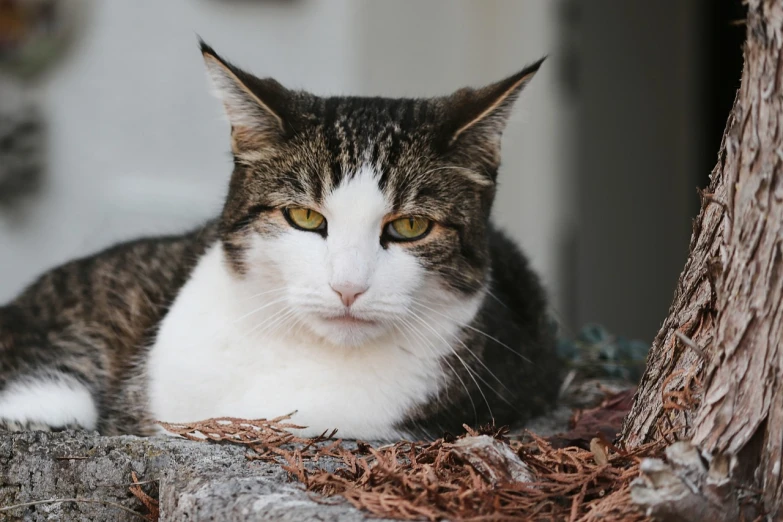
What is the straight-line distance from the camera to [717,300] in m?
1.34

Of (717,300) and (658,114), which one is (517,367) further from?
(658,114)

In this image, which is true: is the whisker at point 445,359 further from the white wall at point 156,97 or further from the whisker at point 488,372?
the white wall at point 156,97

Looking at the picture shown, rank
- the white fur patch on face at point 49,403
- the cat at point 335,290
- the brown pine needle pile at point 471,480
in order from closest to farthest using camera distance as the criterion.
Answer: the brown pine needle pile at point 471,480, the cat at point 335,290, the white fur patch on face at point 49,403

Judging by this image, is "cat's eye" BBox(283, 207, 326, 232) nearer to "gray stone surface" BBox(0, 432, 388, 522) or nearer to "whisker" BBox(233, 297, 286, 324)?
"whisker" BBox(233, 297, 286, 324)

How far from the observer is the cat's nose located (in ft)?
5.80

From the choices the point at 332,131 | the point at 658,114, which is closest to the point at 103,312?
the point at 332,131

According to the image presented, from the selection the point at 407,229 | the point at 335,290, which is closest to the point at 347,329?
the point at 335,290

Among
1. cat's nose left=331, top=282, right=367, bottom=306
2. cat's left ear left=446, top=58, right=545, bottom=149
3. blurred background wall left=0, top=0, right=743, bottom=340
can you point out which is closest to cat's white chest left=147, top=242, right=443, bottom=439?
cat's nose left=331, top=282, right=367, bottom=306

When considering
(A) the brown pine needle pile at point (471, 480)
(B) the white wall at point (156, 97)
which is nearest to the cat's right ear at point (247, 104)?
(A) the brown pine needle pile at point (471, 480)

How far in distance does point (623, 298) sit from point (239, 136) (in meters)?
4.34

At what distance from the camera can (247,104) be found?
6.53 feet

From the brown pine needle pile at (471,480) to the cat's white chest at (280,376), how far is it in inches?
9.9

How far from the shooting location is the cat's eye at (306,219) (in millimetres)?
1912

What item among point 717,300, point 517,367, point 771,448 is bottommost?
point 517,367
